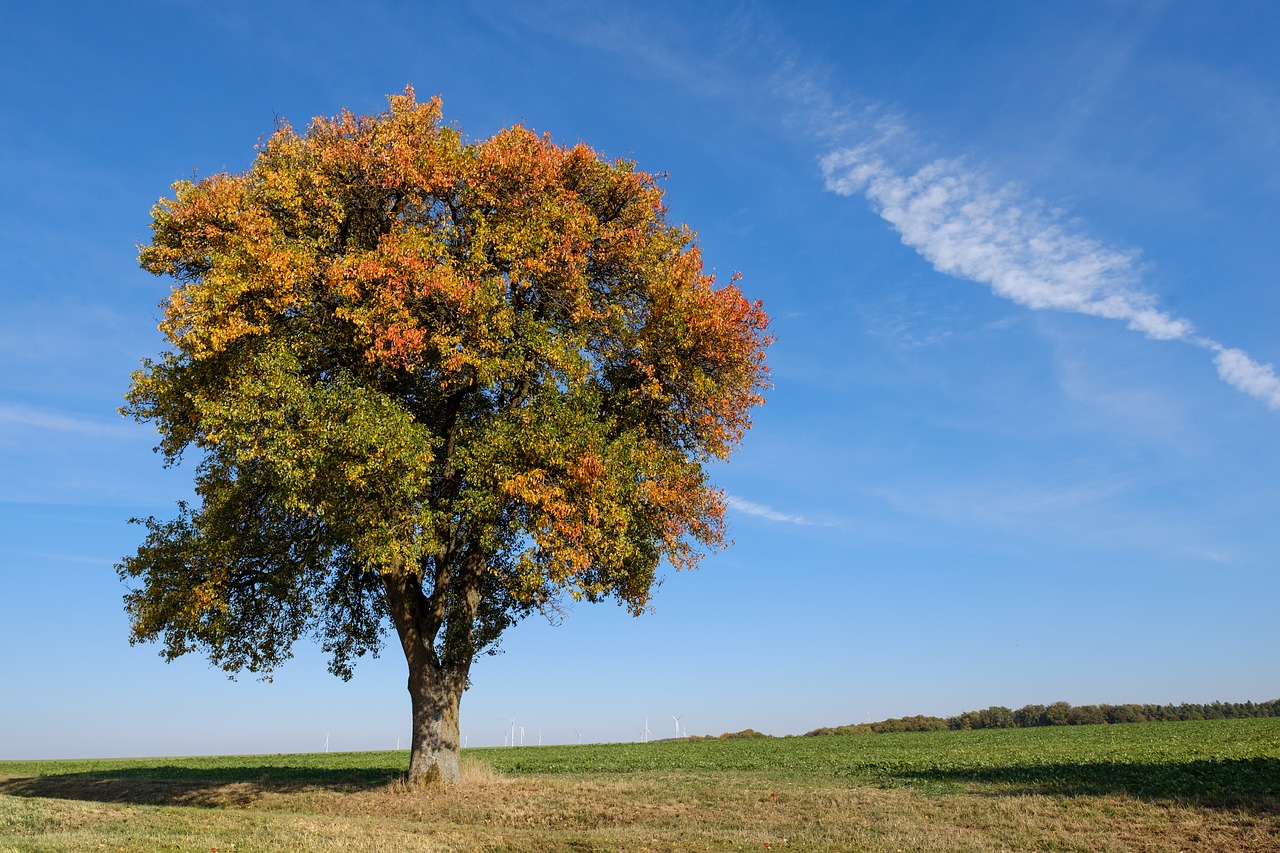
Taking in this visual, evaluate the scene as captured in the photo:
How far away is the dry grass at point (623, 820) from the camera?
1633 centimetres

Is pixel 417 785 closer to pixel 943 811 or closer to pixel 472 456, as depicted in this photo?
pixel 472 456

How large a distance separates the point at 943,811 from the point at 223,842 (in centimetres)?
1649

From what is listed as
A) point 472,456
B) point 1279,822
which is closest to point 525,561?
point 472,456

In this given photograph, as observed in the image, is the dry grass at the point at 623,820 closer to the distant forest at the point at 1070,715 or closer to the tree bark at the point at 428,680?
the tree bark at the point at 428,680

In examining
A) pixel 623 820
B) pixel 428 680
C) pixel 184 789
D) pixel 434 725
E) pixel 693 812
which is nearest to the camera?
pixel 623 820

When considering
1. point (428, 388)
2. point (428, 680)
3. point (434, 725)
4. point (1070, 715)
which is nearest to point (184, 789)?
point (434, 725)

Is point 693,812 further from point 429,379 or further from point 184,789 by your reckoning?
point 184,789

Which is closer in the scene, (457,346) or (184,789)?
(457,346)

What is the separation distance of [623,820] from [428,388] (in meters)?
13.4

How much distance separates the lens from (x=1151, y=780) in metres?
25.0

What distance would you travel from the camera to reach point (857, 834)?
685 inches

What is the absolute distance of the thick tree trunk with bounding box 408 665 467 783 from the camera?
2436 centimetres

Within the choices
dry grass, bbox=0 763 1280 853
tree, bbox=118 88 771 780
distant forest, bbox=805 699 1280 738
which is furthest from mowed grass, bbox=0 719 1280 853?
distant forest, bbox=805 699 1280 738

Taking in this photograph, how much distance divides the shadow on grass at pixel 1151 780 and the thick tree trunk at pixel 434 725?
51.8 feet
